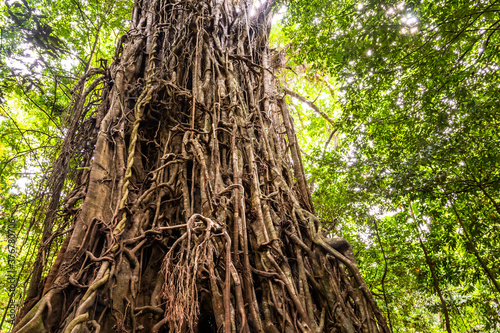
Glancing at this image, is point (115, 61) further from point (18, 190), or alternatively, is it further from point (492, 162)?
point (492, 162)

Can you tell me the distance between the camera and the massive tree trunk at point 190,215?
65.0 inches

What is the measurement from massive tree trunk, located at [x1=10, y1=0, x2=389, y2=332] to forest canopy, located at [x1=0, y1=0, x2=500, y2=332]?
0.31m

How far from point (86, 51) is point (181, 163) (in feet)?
13.9

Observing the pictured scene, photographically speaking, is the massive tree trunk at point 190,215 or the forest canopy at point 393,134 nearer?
the massive tree trunk at point 190,215

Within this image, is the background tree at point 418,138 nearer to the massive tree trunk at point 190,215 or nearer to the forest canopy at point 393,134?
the forest canopy at point 393,134

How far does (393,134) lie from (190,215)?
276 centimetres

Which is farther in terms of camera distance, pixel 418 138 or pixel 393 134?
pixel 393 134

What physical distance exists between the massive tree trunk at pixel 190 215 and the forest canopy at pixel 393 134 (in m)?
0.31

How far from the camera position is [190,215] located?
A: 216 cm

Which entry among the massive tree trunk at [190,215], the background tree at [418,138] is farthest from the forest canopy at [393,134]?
the massive tree trunk at [190,215]

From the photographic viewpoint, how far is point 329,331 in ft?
5.67

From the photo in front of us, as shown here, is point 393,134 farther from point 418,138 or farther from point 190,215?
point 190,215

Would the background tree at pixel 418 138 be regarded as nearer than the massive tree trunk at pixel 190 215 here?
No

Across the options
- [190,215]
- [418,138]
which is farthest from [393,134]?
[190,215]
